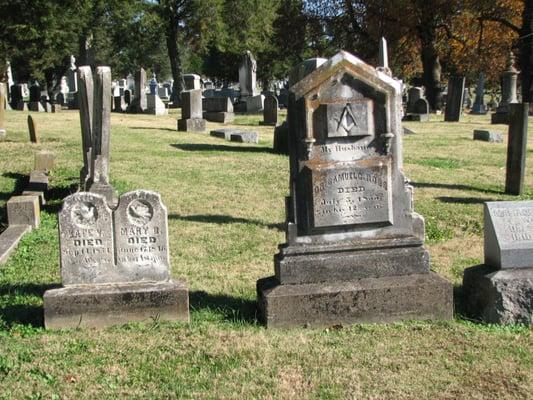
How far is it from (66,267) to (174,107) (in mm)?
37930

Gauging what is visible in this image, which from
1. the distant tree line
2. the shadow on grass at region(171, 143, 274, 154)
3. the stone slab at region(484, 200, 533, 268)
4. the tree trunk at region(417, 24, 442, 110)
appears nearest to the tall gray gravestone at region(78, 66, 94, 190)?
the shadow on grass at region(171, 143, 274, 154)

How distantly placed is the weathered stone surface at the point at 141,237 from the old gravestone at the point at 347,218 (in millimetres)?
899

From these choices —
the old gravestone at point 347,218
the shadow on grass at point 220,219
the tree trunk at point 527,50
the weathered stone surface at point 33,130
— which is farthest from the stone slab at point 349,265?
the tree trunk at point 527,50

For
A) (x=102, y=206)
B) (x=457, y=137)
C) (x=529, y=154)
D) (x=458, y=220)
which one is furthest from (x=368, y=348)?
(x=457, y=137)

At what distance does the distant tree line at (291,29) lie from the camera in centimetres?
3150

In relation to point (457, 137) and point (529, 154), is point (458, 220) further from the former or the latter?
point (457, 137)

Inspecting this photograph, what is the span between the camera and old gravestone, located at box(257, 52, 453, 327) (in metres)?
5.34

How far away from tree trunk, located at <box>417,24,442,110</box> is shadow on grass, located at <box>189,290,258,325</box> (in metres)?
32.0

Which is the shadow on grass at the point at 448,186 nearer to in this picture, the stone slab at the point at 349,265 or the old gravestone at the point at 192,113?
the stone slab at the point at 349,265

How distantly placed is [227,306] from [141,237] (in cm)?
99

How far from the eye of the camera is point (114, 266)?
5387 millimetres

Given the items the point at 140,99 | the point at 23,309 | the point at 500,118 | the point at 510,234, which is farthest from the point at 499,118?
the point at 23,309

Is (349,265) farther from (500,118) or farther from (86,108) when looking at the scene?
(500,118)

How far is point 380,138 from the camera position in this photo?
550 centimetres
